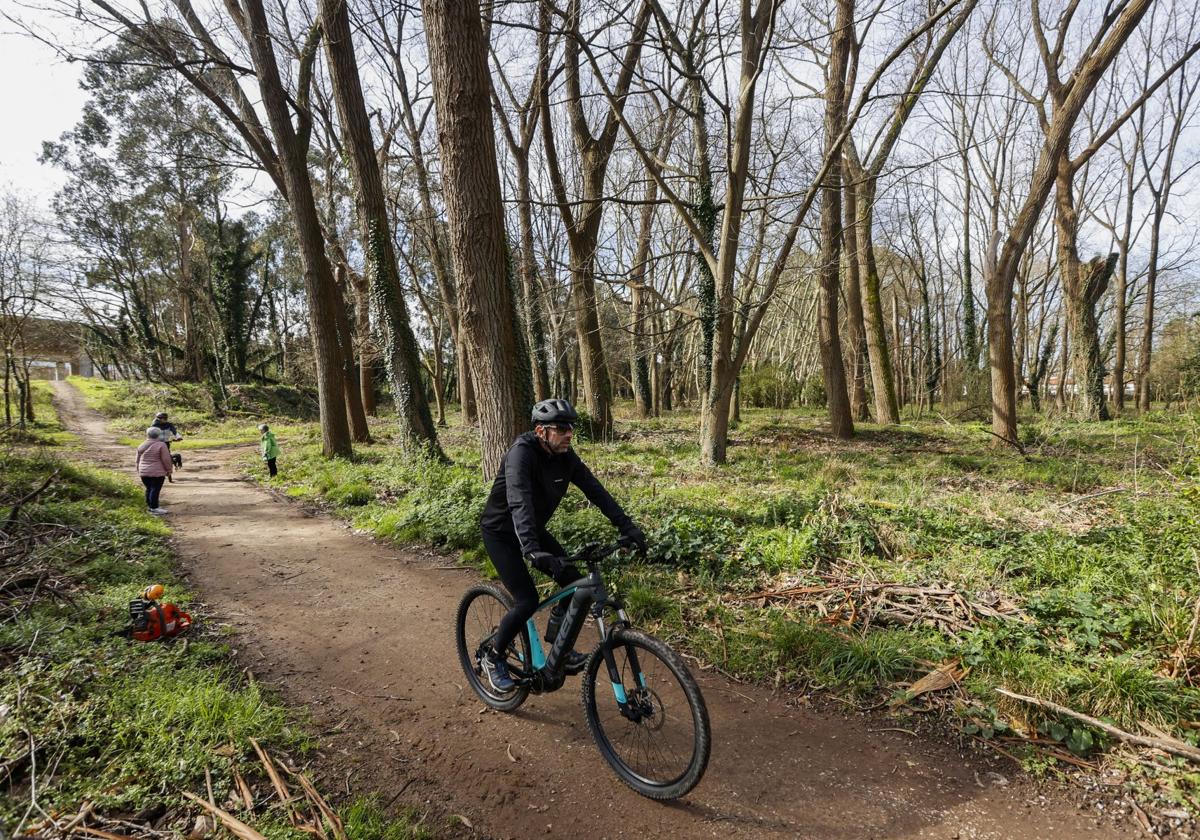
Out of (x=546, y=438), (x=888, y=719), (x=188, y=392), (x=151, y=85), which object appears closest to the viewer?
(x=546, y=438)

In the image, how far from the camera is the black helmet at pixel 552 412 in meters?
3.24

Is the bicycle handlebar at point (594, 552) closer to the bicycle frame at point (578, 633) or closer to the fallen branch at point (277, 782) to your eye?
the bicycle frame at point (578, 633)

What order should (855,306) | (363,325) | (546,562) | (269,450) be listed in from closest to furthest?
(546,562) < (269,450) < (855,306) < (363,325)

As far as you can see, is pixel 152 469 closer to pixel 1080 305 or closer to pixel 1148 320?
pixel 1080 305

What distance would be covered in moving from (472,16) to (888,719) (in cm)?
800

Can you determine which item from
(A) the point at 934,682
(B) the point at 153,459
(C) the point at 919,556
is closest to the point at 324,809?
(A) the point at 934,682

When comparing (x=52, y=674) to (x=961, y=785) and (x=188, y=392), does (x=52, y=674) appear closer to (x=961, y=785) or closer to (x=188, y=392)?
(x=961, y=785)

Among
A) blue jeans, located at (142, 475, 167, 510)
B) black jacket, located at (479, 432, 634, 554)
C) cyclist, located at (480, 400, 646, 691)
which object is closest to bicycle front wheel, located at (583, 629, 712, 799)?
cyclist, located at (480, 400, 646, 691)

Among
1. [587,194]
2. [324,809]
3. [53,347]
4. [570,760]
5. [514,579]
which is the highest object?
[587,194]

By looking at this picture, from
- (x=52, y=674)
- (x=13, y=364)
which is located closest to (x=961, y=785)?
(x=52, y=674)

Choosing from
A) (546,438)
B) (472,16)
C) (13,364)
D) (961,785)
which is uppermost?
Result: (472,16)

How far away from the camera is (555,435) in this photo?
3275 millimetres

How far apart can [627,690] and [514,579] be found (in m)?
0.99

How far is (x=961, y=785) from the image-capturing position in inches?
119
